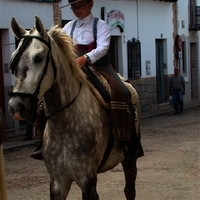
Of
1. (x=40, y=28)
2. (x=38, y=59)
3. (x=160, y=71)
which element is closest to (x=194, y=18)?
(x=160, y=71)

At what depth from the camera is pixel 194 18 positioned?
26922mm

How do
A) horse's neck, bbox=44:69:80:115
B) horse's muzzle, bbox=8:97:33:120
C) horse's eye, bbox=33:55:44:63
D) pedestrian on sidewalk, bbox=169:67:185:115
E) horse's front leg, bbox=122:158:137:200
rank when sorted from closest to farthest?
1. horse's muzzle, bbox=8:97:33:120
2. horse's eye, bbox=33:55:44:63
3. horse's neck, bbox=44:69:80:115
4. horse's front leg, bbox=122:158:137:200
5. pedestrian on sidewalk, bbox=169:67:185:115

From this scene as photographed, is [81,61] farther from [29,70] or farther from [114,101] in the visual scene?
[29,70]

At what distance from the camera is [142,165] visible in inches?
396

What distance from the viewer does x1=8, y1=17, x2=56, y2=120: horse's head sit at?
411 centimetres

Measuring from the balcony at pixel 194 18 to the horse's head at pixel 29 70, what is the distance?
2272 centimetres

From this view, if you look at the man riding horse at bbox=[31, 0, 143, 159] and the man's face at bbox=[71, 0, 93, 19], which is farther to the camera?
→ the man's face at bbox=[71, 0, 93, 19]

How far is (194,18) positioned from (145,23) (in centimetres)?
520

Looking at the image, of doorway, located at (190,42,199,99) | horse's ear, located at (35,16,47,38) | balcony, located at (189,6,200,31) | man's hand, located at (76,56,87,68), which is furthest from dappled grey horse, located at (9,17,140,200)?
doorway, located at (190,42,199,99)

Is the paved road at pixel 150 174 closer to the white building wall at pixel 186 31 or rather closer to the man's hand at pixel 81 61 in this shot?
the man's hand at pixel 81 61

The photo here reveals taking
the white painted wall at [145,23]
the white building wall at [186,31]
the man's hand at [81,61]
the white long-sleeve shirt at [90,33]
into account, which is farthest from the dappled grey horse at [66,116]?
the white building wall at [186,31]

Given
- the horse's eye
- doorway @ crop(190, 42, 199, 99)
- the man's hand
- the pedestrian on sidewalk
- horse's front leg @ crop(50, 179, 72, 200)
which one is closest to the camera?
the horse's eye

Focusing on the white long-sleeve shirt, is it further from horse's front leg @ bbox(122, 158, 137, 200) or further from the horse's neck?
horse's front leg @ bbox(122, 158, 137, 200)

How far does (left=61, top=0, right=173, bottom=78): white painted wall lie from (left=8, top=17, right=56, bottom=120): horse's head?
15135mm
